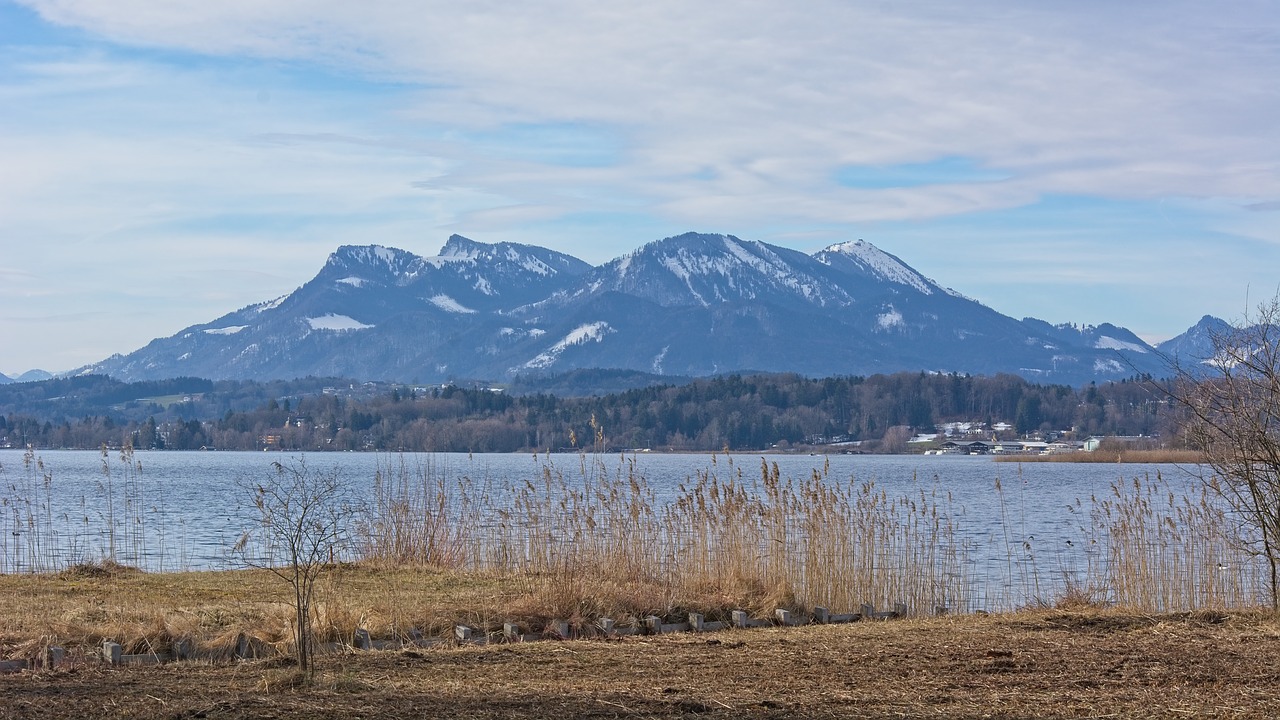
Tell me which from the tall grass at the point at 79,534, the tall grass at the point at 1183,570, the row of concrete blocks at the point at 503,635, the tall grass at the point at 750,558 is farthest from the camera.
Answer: the tall grass at the point at 79,534

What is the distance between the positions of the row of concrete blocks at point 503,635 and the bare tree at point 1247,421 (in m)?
3.86

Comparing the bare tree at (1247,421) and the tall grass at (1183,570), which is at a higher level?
the bare tree at (1247,421)

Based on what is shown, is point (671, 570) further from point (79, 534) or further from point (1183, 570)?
point (79, 534)

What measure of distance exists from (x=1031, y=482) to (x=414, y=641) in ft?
204

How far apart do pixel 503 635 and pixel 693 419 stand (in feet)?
415

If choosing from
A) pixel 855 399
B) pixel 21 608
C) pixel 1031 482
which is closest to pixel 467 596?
pixel 21 608

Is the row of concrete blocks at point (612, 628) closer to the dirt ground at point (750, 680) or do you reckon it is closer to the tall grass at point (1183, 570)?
the dirt ground at point (750, 680)

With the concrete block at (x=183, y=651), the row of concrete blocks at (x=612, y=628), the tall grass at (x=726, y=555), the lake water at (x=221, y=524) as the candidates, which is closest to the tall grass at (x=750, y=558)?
the tall grass at (x=726, y=555)

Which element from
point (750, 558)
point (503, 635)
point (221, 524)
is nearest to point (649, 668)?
point (503, 635)

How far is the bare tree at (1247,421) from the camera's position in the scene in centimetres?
1257

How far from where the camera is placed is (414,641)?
446 inches

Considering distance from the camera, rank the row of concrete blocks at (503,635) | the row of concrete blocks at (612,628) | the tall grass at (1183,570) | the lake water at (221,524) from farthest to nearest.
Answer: the lake water at (221,524) < the tall grass at (1183,570) < the row of concrete blocks at (612,628) < the row of concrete blocks at (503,635)

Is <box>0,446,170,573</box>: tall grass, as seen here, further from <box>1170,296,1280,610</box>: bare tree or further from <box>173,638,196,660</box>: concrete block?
<box>1170,296,1280,610</box>: bare tree

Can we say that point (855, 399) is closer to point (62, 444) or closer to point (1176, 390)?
point (62, 444)
